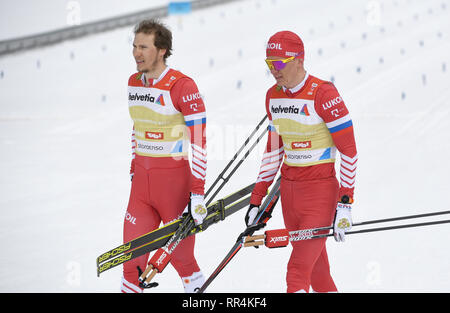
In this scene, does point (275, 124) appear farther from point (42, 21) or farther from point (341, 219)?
point (42, 21)

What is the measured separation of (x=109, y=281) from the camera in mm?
5430

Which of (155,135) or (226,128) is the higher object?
(226,128)

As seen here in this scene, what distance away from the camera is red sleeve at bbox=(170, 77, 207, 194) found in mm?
4113

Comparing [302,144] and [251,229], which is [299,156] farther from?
[251,229]

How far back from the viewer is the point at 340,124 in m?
3.77

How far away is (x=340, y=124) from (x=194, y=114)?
967 mm

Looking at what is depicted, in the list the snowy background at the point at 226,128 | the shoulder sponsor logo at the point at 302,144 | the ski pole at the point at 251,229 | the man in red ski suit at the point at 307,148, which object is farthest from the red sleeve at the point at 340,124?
the snowy background at the point at 226,128

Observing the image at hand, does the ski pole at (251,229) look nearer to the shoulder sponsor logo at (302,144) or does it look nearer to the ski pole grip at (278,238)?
the ski pole grip at (278,238)

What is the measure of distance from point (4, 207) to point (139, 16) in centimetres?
1339

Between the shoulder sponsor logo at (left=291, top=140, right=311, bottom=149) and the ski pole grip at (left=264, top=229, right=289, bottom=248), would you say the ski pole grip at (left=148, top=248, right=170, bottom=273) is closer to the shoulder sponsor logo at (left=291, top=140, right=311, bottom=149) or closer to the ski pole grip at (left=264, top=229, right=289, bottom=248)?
the ski pole grip at (left=264, top=229, right=289, bottom=248)

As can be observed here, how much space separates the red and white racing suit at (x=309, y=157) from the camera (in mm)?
3800

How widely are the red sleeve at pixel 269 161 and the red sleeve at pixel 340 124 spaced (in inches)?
16.3

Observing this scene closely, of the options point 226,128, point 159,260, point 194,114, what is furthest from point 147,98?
point 226,128

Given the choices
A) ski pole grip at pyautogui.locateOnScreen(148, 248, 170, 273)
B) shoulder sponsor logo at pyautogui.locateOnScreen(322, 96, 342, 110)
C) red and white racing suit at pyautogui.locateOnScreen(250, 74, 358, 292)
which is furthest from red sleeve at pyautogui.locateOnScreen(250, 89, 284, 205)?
ski pole grip at pyautogui.locateOnScreen(148, 248, 170, 273)
